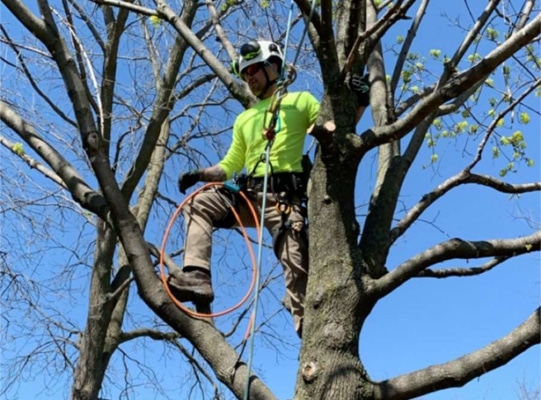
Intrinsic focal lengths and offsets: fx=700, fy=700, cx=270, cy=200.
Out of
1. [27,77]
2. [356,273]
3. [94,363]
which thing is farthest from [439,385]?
[27,77]

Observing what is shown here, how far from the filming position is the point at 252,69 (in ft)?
12.4

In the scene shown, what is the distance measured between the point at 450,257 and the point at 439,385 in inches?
21.6

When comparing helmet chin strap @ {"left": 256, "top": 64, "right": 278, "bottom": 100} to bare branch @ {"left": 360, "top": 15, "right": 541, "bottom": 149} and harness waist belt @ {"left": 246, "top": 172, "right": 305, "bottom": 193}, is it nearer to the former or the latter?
harness waist belt @ {"left": 246, "top": 172, "right": 305, "bottom": 193}

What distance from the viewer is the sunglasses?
148 inches

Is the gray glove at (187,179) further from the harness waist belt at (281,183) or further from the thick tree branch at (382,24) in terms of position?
the thick tree branch at (382,24)

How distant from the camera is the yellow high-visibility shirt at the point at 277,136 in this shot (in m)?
3.51

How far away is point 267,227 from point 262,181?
0.23m

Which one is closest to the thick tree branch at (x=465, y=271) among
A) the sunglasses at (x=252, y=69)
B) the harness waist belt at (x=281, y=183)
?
the harness waist belt at (x=281, y=183)

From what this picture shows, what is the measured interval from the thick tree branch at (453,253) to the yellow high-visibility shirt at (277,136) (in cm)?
85

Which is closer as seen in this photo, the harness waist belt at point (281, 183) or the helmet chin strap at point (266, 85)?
the harness waist belt at point (281, 183)

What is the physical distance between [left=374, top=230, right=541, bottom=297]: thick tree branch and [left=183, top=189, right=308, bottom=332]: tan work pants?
458 mm

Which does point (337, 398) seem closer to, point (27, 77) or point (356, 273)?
point (356, 273)

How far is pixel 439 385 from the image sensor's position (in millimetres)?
2631

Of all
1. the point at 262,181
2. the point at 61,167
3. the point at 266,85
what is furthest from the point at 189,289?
the point at 266,85
